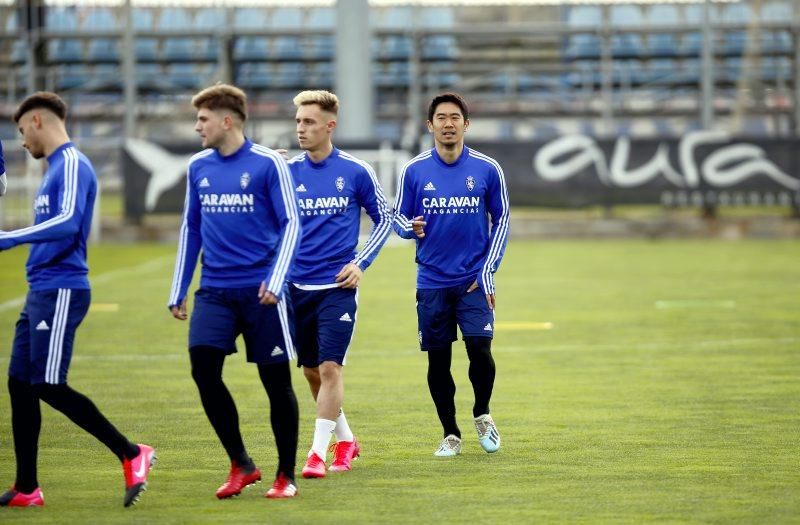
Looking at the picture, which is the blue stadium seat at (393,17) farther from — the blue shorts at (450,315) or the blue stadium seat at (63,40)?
the blue shorts at (450,315)

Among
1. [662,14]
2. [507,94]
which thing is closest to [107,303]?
[507,94]

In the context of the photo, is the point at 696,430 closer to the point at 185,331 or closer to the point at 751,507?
the point at 751,507

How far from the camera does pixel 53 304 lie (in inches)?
Result: 273

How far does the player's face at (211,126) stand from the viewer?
22.8 feet

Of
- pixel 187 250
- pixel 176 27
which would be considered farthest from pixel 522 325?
pixel 176 27

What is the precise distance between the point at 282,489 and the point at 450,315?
1.80 metres

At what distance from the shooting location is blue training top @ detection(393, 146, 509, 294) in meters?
8.53

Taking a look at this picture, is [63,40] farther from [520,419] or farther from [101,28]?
[520,419]

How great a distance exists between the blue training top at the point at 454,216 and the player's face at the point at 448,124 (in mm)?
158

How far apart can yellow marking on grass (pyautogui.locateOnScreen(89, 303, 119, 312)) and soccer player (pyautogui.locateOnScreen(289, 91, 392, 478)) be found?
9.38 meters

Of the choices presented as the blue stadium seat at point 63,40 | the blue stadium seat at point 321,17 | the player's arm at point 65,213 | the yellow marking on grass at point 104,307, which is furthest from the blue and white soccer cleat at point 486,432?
the blue stadium seat at point 63,40

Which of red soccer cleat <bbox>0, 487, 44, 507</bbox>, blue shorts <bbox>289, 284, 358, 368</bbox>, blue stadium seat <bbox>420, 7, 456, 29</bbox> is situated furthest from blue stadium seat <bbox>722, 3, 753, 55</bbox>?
red soccer cleat <bbox>0, 487, 44, 507</bbox>

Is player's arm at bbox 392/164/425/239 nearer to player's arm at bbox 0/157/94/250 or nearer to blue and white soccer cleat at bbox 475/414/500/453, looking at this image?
blue and white soccer cleat at bbox 475/414/500/453

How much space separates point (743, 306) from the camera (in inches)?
663
